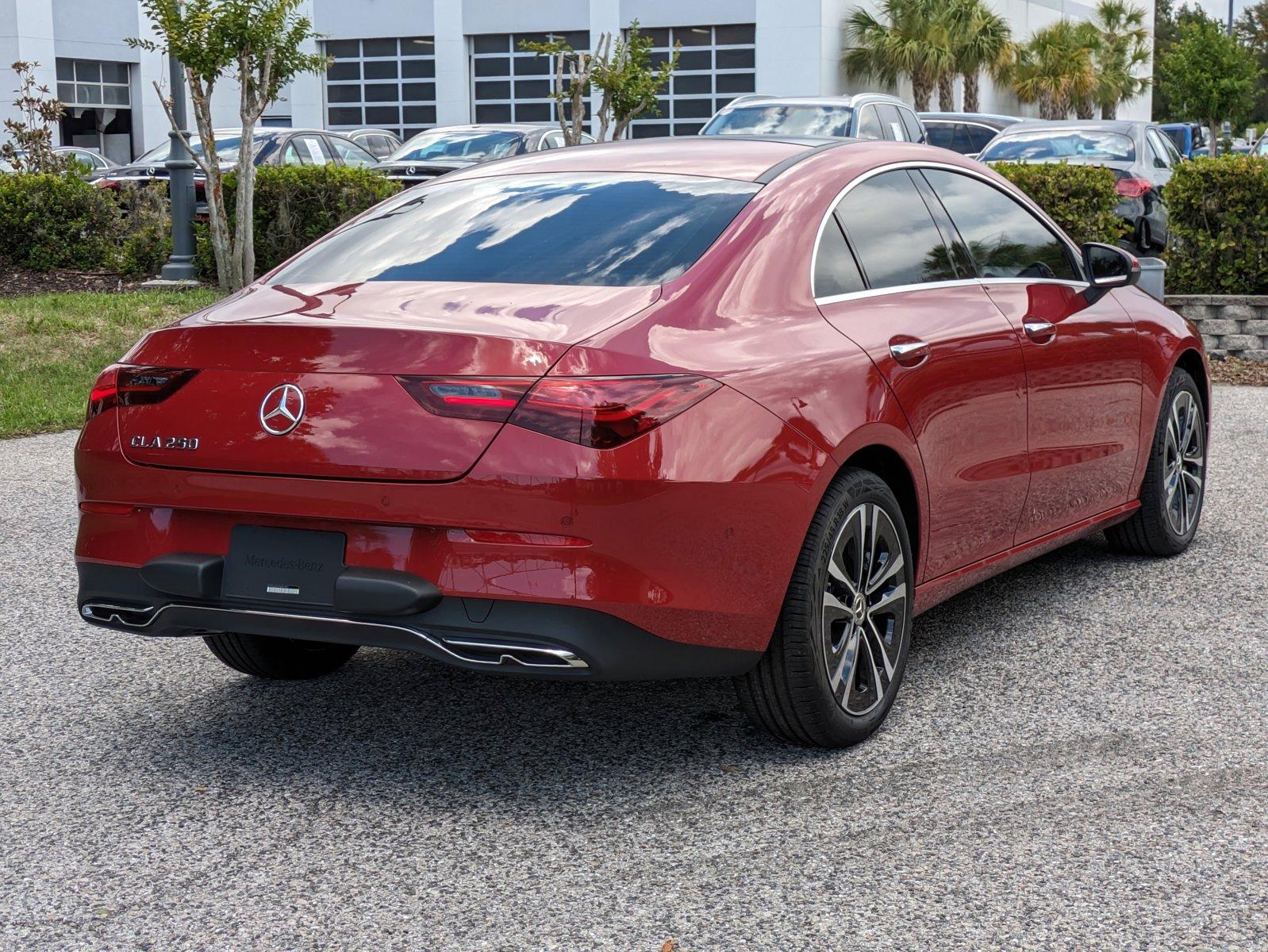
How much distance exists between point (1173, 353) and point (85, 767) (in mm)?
4235

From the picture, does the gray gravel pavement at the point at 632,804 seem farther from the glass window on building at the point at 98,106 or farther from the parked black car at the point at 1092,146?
the glass window on building at the point at 98,106

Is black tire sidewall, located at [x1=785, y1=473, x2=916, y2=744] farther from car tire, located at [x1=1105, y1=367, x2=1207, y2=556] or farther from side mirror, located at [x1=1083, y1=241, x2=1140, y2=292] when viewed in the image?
car tire, located at [x1=1105, y1=367, x2=1207, y2=556]

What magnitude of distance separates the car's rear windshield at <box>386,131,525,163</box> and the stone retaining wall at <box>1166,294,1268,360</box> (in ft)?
32.3

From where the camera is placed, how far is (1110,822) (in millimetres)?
3820

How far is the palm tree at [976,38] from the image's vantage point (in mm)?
41625

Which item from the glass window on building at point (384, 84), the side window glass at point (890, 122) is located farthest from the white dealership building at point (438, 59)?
the side window glass at point (890, 122)

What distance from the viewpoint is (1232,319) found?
1333 cm

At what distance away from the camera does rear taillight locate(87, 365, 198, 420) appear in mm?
4039

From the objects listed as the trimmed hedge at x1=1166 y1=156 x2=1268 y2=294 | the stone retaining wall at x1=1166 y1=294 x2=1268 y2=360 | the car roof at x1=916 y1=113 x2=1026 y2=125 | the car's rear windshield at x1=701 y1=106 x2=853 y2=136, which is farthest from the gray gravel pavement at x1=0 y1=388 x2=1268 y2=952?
the car roof at x1=916 y1=113 x2=1026 y2=125

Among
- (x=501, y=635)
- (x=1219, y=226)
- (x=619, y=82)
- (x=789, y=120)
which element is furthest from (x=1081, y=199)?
(x=501, y=635)

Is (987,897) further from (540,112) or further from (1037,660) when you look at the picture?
(540,112)

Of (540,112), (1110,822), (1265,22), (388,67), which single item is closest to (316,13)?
(388,67)

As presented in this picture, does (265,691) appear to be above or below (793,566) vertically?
below

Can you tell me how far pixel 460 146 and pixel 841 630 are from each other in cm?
1771
